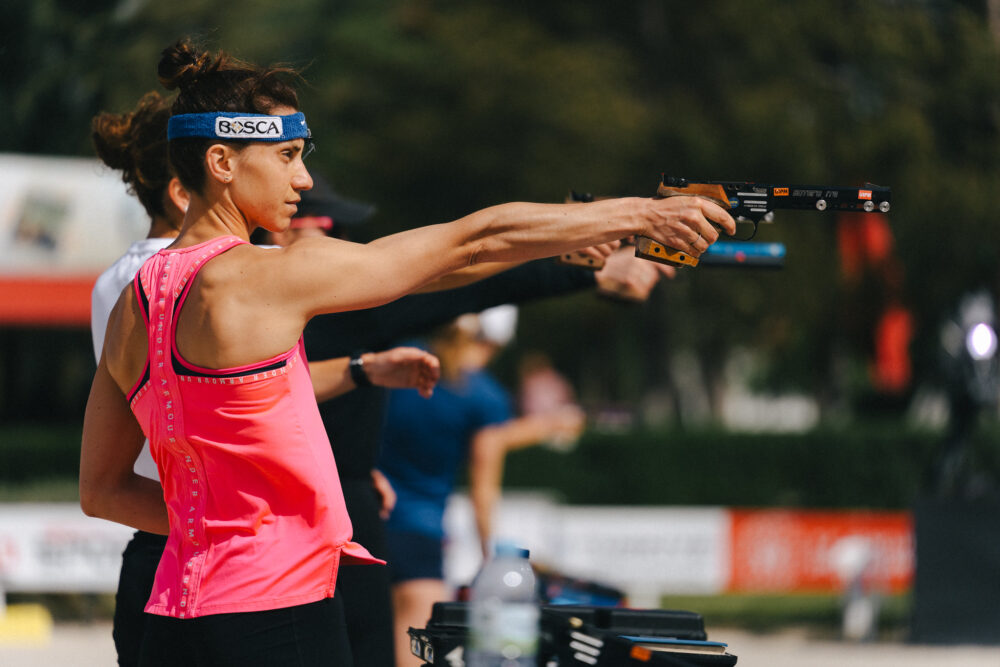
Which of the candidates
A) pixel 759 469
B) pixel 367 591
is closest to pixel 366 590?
pixel 367 591

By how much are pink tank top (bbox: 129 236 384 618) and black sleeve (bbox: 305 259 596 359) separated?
1.37 meters

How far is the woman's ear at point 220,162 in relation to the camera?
286 cm

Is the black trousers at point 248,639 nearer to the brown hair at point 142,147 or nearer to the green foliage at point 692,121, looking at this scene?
the brown hair at point 142,147

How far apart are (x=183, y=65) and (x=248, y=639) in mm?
1224

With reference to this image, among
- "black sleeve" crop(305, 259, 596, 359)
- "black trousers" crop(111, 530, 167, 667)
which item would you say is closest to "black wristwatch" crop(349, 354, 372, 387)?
"black sleeve" crop(305, 259, 596, 359)

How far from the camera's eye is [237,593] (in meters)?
2.68

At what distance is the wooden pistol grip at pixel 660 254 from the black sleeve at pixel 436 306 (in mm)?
1109

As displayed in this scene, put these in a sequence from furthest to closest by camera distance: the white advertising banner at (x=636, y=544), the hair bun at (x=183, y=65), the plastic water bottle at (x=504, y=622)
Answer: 1. the white advertising banner at (x=636, y=544)
2. the plastic water bottle at (x=504, y=622)
3. the hair bun at (x=183, y=65)

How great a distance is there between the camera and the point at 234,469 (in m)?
2.69

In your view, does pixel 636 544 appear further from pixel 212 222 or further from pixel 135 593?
pixel 212 222

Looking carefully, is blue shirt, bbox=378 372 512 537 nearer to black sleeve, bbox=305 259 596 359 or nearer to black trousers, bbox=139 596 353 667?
black sleeve, bbox=305 259 596 359

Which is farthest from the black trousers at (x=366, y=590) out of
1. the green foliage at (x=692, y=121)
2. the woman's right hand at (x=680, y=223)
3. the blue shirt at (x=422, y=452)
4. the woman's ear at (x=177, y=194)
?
the green foliage at (x=692, y=121)

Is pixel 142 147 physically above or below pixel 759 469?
below

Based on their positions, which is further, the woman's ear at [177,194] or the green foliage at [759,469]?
the green foliage at [759,469]
